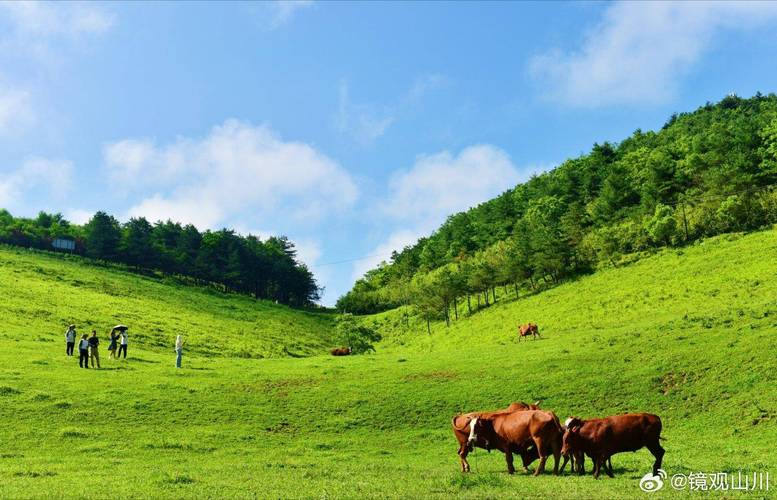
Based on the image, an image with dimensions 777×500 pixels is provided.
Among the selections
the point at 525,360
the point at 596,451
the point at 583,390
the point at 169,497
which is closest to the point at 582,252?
the point at 525,360

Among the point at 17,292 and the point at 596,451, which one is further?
the point at 17,292

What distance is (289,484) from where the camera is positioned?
14.9 metres

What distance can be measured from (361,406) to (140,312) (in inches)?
1827

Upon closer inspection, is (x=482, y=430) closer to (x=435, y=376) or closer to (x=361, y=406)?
(x=361, y=406)

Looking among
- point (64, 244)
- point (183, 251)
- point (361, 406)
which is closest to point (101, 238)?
point (64, 244)

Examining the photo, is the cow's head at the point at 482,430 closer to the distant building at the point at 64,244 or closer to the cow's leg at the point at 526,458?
the cow's leg at the point at 526,458

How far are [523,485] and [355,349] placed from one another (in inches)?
2220

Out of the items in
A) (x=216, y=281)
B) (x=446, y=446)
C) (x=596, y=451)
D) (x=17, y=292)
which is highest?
(x=216, y=281)

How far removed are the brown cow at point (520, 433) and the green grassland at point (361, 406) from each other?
0.82 meters

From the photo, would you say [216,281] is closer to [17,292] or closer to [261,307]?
[261,307]

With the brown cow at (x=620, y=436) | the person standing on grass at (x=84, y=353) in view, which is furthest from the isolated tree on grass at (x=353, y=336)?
the brown cow at (x=620, y=436)

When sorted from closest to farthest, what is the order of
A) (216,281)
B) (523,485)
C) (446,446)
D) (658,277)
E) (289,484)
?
(523,485), (289,484), (446,446), (658,277), (216,281)

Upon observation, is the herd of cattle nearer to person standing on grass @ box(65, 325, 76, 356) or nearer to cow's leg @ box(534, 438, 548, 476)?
cow's leg @ box(534, 438, 548, 476)

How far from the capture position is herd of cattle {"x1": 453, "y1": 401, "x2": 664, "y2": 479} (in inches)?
624
